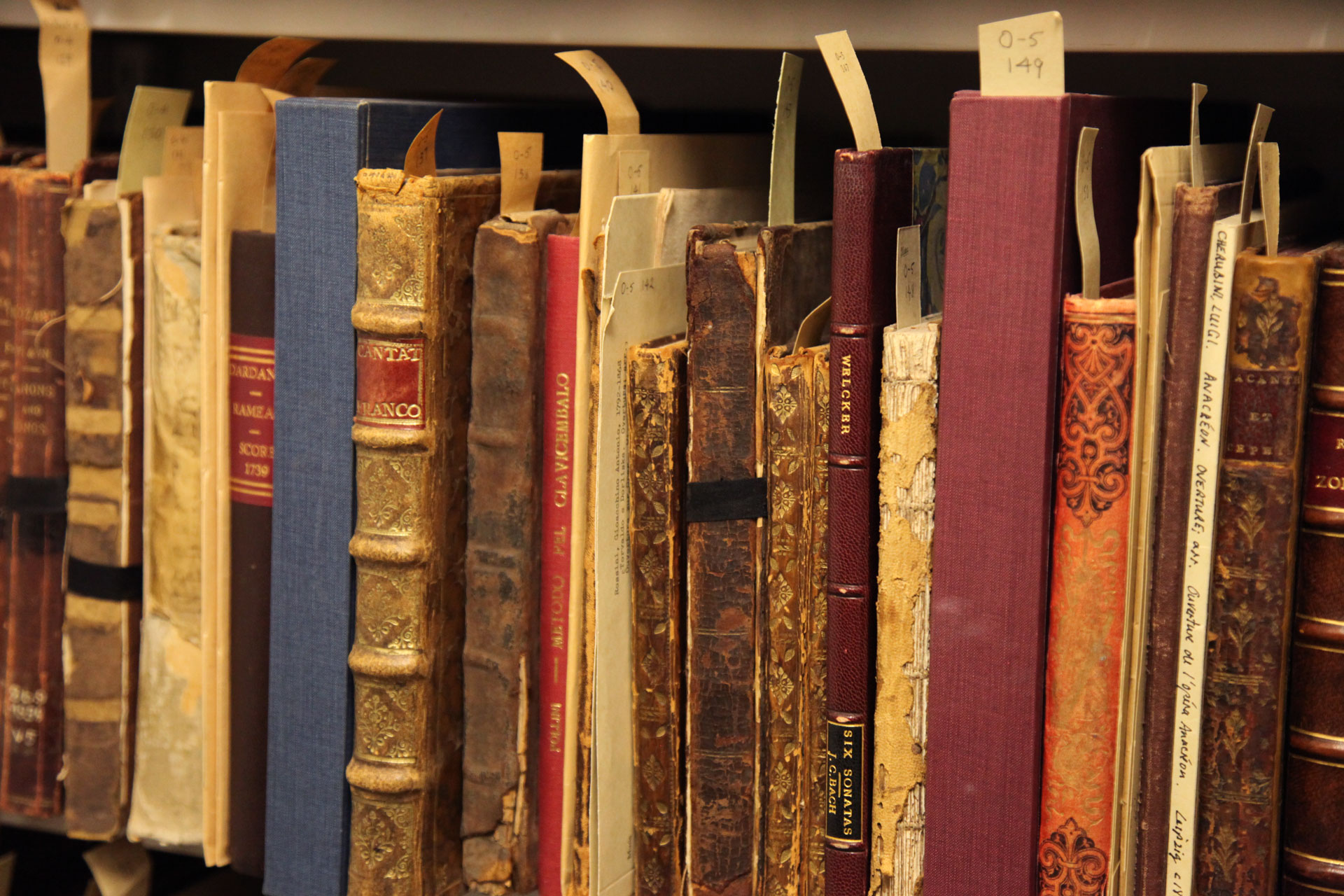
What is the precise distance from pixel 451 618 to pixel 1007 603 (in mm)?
312

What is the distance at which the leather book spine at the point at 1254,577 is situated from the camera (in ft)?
1.83

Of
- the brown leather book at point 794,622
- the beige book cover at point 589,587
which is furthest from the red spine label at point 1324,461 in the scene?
the beige book cover at point 589,587

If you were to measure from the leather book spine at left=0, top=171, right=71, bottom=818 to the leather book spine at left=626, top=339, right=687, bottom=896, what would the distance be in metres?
0.40

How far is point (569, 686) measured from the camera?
710mm

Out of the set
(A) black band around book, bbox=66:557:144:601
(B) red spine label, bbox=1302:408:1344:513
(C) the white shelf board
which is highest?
(C) the white shelf board

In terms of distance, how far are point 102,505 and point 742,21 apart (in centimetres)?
49

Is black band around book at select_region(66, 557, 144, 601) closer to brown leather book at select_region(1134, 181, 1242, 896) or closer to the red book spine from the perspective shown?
the red book spine

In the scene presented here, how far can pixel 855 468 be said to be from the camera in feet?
2.06

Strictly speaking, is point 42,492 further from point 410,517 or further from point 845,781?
point 845,781

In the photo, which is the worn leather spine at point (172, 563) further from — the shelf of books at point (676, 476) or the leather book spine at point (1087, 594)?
the leather book spine at point (1087, 594)

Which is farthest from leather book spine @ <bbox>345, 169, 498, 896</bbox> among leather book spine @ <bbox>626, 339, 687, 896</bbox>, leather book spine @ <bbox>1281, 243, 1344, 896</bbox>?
leather book spine @ <bbox>1281, 243, 1344, 896</bbox>


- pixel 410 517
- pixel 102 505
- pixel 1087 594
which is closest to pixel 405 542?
pixel 410 517

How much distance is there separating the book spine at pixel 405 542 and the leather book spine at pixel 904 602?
0.79 feet

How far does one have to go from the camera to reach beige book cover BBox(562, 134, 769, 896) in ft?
2.21
